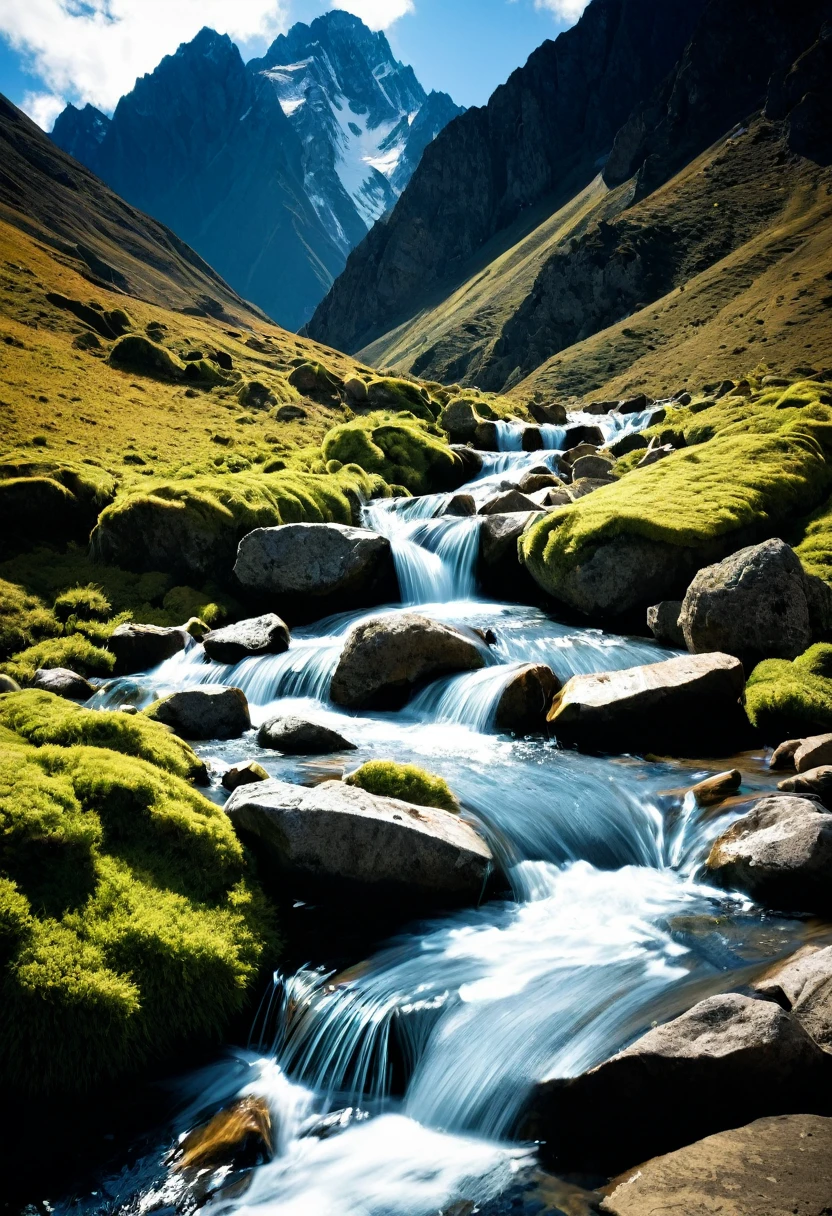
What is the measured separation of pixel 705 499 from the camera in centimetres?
2203

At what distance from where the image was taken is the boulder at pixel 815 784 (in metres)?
11.4

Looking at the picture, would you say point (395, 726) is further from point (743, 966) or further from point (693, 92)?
point (693, 92)

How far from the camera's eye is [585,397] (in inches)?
5290

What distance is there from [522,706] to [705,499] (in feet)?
32.5

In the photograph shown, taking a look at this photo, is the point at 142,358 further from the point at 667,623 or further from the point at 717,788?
the point at 717,788

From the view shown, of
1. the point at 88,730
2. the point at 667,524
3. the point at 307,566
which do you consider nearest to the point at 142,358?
the point at 307,566

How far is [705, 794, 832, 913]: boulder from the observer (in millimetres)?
9266

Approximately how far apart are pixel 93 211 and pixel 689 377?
14763 centimetres

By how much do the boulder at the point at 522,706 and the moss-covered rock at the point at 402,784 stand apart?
14.6 feet

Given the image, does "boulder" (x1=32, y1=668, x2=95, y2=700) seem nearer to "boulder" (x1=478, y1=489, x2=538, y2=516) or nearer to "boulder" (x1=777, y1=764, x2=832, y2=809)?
"boulder" (x1=777, y1=764, x2=832, y2=809)

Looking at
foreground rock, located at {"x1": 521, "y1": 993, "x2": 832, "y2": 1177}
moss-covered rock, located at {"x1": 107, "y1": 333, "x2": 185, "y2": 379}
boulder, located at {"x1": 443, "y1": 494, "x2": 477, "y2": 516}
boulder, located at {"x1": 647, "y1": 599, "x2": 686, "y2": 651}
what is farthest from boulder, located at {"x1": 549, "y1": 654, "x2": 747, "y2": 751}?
moss-covered rock, located at {"x1": 107, "y1": 333, "x2": 185, "y2": 379}

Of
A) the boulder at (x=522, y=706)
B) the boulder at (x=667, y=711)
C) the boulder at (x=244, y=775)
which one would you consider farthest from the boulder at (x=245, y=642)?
the boulder at (x=667, y=711)

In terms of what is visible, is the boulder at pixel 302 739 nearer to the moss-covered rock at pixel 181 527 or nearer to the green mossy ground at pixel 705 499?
the green mossy ground at pixel 705 499

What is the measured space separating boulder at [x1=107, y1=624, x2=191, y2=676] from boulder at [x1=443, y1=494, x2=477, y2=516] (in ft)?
42.6
